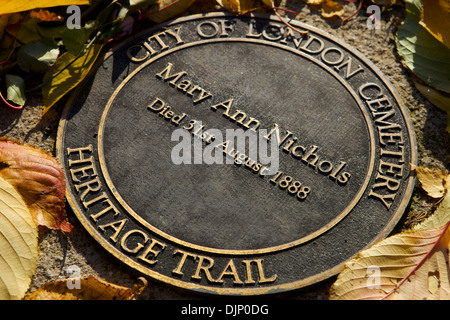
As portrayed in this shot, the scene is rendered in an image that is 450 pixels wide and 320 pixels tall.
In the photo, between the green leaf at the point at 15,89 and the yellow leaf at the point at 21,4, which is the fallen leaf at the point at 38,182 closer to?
the green leaf at the point at 15,89

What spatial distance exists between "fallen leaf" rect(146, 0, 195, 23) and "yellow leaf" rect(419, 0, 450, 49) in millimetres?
1404

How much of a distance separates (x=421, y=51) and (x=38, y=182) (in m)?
2.24

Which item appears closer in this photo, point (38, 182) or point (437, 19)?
point (38, 182)

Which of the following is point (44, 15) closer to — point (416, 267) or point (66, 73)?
point (66, 73)

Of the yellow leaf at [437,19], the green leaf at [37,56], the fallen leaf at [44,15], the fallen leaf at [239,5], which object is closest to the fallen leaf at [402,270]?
the yellow leaf at [437,19]

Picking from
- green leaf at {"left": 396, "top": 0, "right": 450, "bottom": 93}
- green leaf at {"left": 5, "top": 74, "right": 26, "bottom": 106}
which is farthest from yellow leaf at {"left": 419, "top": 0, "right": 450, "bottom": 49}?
green leaf at {"left": 5, "top": 74, "right": 26, "bottom": 106}

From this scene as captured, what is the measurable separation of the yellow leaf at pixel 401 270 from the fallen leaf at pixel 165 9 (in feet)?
6.05

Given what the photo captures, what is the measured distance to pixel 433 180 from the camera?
89.4 inches

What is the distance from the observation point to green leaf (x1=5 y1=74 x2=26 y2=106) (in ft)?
8.21

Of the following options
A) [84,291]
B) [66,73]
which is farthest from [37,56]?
[84,291]

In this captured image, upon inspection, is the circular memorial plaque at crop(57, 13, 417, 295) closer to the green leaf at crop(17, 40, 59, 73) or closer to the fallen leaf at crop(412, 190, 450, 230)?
the fallen leaf at crop(412, 190, 450, 230)

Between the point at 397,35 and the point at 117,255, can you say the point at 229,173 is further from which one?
the point at 397,35

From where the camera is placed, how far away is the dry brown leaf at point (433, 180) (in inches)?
87.9

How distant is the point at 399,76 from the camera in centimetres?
267
